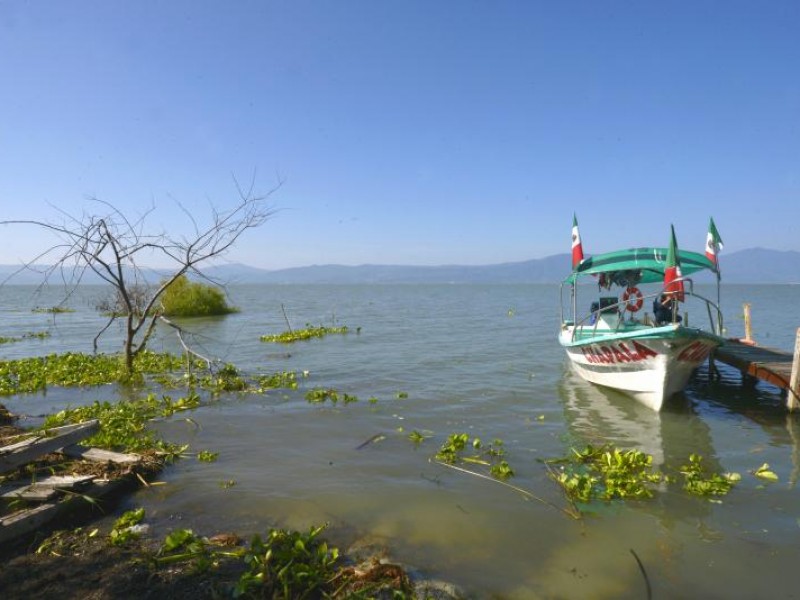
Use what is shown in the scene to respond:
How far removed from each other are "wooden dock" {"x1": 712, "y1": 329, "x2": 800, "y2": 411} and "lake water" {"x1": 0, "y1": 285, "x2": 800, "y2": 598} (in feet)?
2.14

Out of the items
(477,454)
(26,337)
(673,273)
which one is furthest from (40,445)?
(26,337)

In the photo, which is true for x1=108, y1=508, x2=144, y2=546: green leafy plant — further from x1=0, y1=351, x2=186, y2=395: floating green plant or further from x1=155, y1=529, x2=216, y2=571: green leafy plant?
x1=0, y1=351, x2=186, y2=395: floating green plant

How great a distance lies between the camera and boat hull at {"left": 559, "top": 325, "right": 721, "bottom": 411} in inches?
438

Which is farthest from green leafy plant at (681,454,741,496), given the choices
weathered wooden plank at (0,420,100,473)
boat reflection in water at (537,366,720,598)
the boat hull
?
weathered wooden plank at (0,420,100,473)

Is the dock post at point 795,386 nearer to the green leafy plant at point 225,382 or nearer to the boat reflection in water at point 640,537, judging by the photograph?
the boat reflection in water at point 640,537

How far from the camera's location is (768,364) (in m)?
13.5

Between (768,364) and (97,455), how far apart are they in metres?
15.9

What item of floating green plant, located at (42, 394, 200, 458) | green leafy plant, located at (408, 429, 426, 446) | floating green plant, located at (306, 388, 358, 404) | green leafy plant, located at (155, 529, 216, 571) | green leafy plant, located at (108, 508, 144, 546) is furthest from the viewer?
floating green plant, located at (306, 388, 358, 404)

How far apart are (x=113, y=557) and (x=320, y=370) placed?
1263 centimetres

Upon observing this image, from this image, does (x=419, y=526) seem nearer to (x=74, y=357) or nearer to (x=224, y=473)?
(x=224, y=473)

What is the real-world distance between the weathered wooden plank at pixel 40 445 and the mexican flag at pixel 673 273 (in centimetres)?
1175

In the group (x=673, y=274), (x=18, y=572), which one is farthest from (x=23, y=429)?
(x=673, y=274)

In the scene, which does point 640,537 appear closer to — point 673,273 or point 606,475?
point 606,475

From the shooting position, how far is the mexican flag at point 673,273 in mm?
11012
